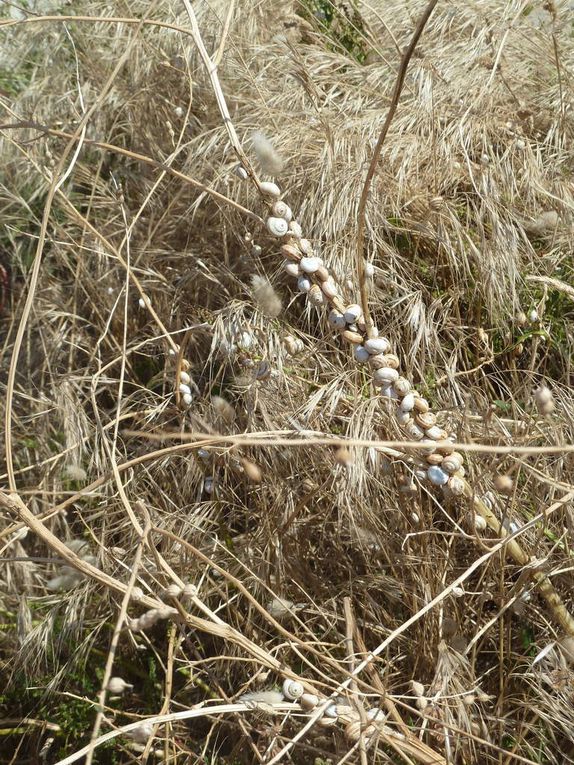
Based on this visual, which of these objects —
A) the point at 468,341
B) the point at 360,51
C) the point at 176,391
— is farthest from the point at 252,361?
the point at 360,51

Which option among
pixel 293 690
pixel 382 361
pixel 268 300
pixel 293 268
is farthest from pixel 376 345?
pixel 293 690

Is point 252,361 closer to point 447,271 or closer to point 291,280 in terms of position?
point 291,280

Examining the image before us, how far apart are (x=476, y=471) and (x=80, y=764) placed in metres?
0.74

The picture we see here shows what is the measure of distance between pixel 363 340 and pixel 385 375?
68 mm

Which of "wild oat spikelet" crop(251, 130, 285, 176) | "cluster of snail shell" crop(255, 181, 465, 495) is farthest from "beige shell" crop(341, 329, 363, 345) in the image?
"wild oat spikelet" crop(251, 130, 285, 176)

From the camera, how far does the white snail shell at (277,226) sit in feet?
2.92

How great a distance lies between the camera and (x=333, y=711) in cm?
84

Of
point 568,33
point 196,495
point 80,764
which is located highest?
point 568,33

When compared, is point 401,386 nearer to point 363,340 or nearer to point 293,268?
point 363,340

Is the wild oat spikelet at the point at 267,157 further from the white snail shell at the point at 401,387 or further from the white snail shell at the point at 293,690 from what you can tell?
the white snail shell at the point at 293,690

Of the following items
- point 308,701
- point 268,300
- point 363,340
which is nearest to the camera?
point 308,701

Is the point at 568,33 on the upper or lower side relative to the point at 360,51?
upper

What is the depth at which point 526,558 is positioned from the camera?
1008 mm

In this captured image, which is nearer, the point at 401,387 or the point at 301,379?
the point at 401,387
